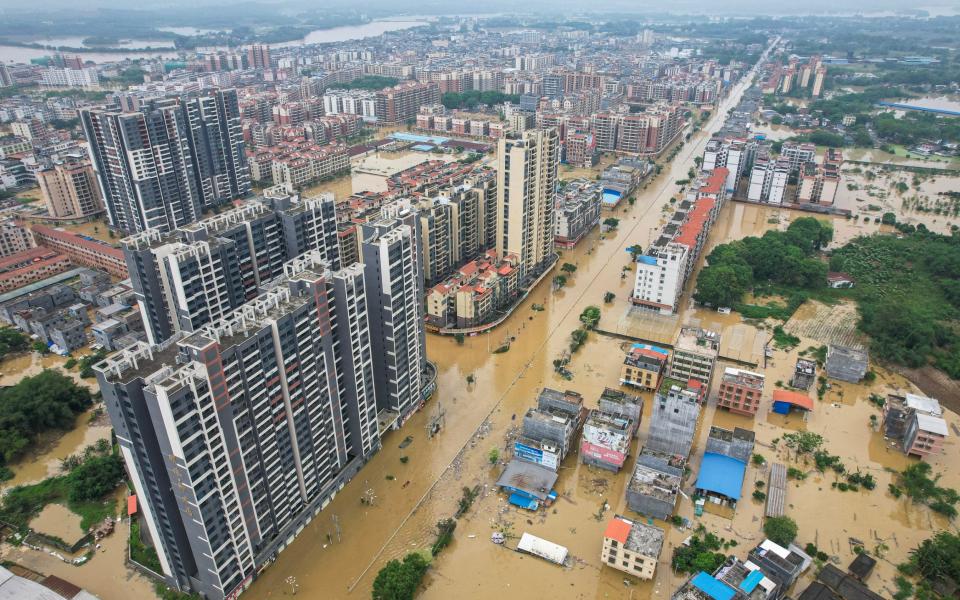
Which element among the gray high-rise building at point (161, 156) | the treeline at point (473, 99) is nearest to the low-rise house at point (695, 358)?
the gray high-rise building at point (161, 156)

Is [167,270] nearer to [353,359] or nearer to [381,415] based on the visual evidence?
[353,359]

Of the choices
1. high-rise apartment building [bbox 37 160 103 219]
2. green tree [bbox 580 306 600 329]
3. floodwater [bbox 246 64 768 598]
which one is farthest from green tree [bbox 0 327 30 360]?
green tree [bbox 580 306 600 329]

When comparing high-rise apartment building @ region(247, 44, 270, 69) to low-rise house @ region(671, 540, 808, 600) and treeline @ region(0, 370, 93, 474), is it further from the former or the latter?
low-rise house @ region(671, 540, 808, 600)

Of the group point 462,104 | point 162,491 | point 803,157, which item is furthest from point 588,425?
point 462,104

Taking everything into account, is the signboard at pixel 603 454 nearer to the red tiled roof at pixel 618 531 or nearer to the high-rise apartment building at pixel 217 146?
the red tiled roof at pixel 618 531

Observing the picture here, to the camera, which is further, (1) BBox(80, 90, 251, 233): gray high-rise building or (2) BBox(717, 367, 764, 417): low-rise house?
(1) BBox(80, 90, 251, 233): gray high-rise building

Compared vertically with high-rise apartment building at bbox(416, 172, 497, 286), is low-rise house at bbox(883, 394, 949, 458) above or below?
below

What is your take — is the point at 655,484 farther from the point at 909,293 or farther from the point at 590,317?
the point at 909,293
